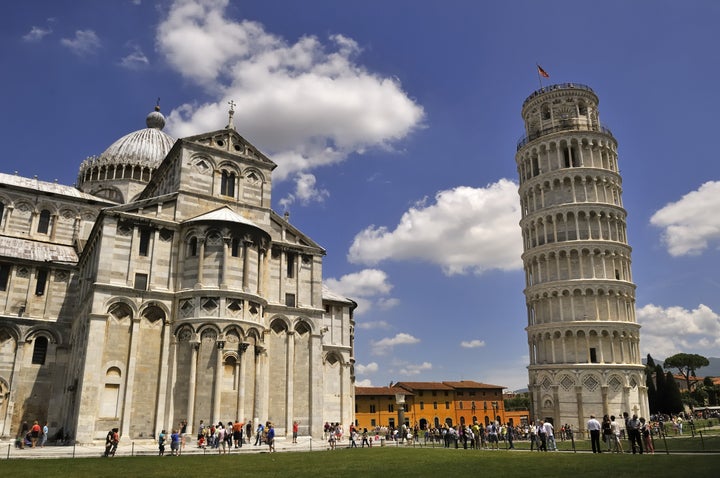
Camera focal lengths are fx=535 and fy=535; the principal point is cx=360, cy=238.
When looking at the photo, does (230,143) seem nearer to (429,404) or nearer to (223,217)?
(223,217)

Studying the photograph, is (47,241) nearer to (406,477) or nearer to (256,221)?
(256,221)

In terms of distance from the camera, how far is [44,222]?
4491 cm

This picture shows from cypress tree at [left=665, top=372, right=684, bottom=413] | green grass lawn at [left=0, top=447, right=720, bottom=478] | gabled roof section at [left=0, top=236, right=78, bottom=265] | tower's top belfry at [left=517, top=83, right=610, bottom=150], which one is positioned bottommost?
green grass lawn at [left=0, top=447, right=720, bottom=478]

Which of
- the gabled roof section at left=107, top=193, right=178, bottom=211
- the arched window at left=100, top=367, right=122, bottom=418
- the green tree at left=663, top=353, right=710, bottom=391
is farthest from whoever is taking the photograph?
the green tree at left=663, top=353, right=710, bottom=391

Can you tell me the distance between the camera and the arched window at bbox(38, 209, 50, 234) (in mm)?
44531

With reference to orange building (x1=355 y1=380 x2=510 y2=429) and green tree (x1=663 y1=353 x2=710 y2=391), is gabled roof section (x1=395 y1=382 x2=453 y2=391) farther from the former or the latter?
green tree (x1=663 y1=353 x2=710 y2=391)

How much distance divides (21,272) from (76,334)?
7318 millimetres

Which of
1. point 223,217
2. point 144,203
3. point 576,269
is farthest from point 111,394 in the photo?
point 576,269

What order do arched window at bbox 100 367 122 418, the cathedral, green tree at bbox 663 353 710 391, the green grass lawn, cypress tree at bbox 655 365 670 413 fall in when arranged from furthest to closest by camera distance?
1. green tree at bbox 663 353 710 391
2. cypress tree at bbox 655 365 670 413
3. the cathedral
4. arched window at bbox 100 367 122 418
5. the green grass lawn

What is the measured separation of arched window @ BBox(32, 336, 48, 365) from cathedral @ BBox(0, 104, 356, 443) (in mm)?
96

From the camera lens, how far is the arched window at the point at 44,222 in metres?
44.5

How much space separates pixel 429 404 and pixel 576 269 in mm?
37341

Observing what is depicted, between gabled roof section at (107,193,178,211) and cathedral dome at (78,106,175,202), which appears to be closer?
gabled roof section at (107,193,178,211)

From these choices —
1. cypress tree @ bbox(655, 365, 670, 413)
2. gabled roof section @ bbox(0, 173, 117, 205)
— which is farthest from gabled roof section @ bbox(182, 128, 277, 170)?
cypress tree @ bbox(655, 365, 670, 413)
